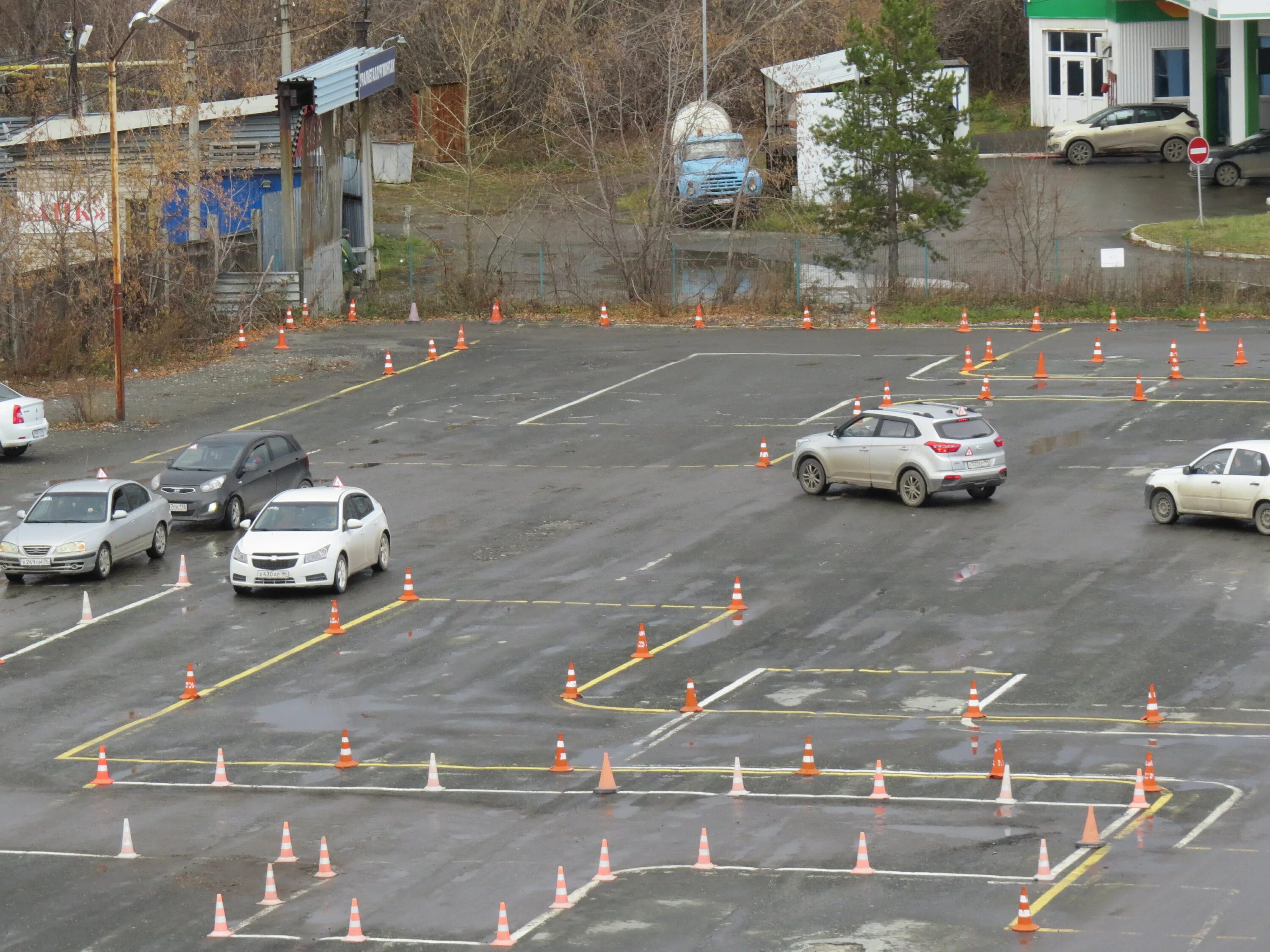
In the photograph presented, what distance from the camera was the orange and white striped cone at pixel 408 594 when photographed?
2775 centimetres

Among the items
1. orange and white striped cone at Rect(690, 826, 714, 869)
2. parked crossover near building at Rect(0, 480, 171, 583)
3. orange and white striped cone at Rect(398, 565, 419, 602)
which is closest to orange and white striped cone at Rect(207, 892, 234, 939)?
orange and white striped cone at Rect(690, 826, 714, 869)

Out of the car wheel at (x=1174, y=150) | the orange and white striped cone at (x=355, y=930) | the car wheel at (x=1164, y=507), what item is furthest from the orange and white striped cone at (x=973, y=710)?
the car wheel at (x=1174, y=150)

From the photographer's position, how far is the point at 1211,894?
15227mm

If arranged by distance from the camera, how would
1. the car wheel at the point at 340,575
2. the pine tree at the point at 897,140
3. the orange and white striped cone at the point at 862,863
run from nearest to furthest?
1. the orange and white striped cone at the point at 862,863
2. the car wheel at the point at 340,575
3. the pine tree at the point at 897,140

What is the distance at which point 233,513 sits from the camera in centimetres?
3262

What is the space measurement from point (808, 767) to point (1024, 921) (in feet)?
16.5

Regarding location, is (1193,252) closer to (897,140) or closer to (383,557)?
(897,140)

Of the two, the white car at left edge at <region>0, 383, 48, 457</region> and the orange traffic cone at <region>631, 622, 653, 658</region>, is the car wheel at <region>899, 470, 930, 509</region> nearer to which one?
the orange traffic cone at <region>631, 622, 653, 658</region>

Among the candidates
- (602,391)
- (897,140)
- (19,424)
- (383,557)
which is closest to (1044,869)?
(383,557)

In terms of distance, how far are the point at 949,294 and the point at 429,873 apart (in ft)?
117

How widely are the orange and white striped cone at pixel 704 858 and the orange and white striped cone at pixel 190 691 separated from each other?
888 cm

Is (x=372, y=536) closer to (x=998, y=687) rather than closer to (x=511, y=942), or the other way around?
(x=998, y=687)

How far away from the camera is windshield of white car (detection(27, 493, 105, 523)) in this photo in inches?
1179

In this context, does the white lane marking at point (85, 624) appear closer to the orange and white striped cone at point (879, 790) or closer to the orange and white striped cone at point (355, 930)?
the orange and white striped cone at point (355, 930)
